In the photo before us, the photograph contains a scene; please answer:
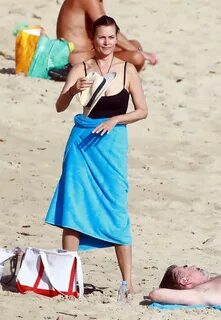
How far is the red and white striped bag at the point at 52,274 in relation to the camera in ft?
21.2

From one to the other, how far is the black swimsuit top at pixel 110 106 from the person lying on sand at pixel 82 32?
4683mm

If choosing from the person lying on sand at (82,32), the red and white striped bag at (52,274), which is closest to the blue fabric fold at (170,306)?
the red and white striped bag at (52,274)

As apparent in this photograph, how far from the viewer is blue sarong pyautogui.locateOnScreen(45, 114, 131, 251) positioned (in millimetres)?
6648

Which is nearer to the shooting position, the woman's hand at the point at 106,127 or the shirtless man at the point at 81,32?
the woman's hand at the point at 106,127

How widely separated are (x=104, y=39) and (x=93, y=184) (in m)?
0.78

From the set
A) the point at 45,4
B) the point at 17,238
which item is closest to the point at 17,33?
the point at 45,4

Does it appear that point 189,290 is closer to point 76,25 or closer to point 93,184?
point 93,184

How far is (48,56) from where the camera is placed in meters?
11.8

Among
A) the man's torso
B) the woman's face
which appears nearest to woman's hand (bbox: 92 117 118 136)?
the woman's face

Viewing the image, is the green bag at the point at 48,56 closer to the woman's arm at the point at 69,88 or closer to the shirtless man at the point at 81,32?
the shirtless man at the point at 81,32

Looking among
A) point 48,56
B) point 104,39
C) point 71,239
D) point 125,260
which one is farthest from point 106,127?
point 48,56

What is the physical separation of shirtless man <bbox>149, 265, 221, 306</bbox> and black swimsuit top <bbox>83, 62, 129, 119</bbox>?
2.96 ft

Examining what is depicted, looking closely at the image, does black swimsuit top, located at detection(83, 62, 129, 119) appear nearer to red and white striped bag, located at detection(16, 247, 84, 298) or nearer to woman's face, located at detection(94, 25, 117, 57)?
woman's face, located at detection(94, 25, 117, 57)

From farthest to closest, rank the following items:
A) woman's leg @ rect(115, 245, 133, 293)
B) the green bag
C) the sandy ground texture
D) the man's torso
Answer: the green bag < the man's torso < the sandy ground texture < woman's leg @ rect(115, 245, 133, 293)
